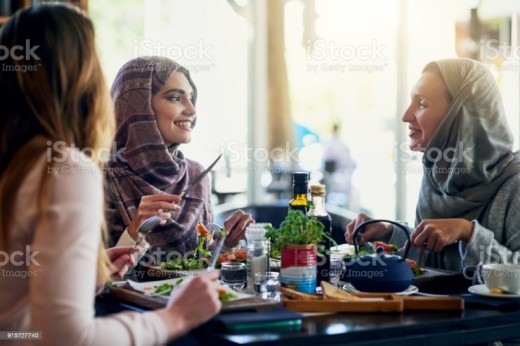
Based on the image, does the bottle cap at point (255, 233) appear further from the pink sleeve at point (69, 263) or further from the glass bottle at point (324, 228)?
the pink sleeve at point (69, 263)

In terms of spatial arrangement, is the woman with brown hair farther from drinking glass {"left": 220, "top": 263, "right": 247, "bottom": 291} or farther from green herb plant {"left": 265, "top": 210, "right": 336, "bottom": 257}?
drinking glass {"left": 220, "top": 263, "right": 247, "bottom": 291}

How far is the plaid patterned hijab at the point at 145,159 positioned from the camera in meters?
2.84

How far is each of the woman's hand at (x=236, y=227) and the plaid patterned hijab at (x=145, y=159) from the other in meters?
0.28

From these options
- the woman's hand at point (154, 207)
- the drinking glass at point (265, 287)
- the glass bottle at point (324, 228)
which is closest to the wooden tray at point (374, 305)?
the drinking glass at point (265, 287)

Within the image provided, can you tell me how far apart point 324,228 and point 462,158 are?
79 centimetres

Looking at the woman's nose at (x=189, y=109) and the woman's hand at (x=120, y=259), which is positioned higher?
the woman's nose at (x=189, y=109)

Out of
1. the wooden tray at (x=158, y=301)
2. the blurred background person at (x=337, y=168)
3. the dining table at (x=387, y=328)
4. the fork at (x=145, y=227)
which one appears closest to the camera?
the dining table at (x=387, y=328)

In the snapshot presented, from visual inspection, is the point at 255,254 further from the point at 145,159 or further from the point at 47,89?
the point at 145,159

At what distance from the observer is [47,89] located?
1.40m

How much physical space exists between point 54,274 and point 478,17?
5.26 metres

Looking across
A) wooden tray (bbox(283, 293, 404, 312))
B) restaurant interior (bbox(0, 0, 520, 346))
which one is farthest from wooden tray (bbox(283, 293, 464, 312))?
restaurant interior (bbox(0, 0, 520, 346))

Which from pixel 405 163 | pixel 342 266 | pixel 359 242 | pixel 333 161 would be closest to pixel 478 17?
pixel 405 163

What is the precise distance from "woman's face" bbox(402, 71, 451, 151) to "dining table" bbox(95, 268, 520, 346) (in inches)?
38.1

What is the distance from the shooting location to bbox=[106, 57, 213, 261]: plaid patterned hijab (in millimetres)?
2838
